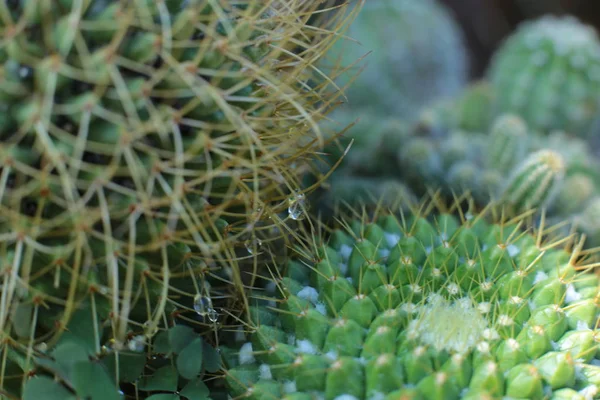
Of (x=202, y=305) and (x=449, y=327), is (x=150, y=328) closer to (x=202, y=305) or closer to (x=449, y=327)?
(x=202, y=305)

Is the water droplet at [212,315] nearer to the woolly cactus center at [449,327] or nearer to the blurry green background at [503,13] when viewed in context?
the woolly cactus center at [449,327]

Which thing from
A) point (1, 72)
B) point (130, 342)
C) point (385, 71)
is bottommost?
point (130, 342)

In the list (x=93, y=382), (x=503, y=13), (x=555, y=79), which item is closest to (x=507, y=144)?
(x=555, y=79)

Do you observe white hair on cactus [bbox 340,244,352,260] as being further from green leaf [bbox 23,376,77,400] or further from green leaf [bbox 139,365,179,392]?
green leaf [bbox 23,376,77,400]

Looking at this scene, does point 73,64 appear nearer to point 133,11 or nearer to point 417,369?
point 133,11

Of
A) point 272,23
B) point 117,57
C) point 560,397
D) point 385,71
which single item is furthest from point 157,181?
point 385,71

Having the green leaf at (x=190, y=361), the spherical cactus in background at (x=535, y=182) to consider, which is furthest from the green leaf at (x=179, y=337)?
the spherical cactus in background at (x=535, y=182)
